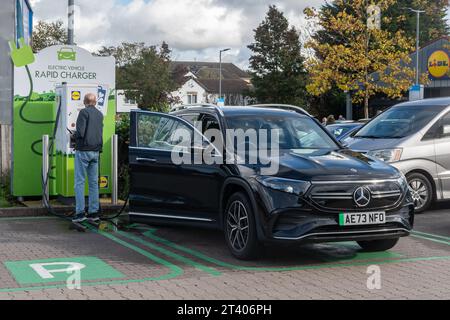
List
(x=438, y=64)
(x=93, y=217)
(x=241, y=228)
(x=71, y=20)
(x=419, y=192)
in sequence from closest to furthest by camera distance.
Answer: (x=241, y=228), (x=93, y=217), (x=419, y=192), (x=71, y=20), (x=438, y=64)

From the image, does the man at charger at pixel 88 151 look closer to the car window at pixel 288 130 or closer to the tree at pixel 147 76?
the car window at pixel 288 130

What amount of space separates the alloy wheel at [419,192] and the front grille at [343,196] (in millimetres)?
3988

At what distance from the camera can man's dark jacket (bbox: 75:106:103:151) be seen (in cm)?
913

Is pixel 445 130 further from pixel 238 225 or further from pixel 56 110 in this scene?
pixel 56 110

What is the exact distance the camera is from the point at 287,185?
265 inches

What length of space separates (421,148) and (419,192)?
2.38 ft

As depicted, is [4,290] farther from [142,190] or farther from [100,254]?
[142,190]

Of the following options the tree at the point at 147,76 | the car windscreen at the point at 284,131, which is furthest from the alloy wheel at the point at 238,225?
the tree at the point at 147,76

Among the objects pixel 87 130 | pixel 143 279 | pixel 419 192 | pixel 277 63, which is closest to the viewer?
pixel 143 279

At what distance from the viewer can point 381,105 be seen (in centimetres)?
4872

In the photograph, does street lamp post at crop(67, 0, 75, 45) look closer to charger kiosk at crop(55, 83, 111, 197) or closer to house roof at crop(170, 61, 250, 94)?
charger kiosk at crop(55, 83, 111, 197)

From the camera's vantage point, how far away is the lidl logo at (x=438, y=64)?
42.6 metres

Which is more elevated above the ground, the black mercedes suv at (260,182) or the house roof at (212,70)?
the house roof at (212,70)

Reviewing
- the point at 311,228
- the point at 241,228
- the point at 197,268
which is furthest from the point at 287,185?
the point at 197,268
